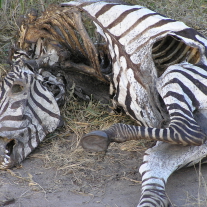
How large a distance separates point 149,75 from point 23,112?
1.03 meters

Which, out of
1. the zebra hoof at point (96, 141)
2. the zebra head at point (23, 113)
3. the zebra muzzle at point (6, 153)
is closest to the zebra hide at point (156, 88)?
the zebra hoof at point (96, 141)

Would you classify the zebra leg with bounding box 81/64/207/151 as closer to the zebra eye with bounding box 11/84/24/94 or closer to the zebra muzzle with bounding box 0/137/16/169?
the zebra muzzle with bounding box 0/137/16/169

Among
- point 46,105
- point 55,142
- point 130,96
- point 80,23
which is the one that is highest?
point 80,23

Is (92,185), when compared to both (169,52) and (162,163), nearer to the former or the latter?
(162,163)

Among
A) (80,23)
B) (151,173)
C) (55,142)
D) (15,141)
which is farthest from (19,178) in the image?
(80,23)

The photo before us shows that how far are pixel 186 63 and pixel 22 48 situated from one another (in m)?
1.74

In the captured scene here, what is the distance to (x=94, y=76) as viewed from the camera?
134 inches

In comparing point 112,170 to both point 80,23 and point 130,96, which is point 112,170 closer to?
point 130,96

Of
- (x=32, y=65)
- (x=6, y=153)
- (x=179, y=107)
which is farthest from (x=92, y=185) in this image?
(x=32, y=65)

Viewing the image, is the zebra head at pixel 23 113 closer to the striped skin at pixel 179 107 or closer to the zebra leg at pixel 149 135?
the zebra leg at pixel 149 135

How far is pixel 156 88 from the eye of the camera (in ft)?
9.21

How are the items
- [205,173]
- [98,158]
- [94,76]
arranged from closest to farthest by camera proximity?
[205,173] → [98,158] → [94,76]

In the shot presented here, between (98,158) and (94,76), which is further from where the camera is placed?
(94,76)

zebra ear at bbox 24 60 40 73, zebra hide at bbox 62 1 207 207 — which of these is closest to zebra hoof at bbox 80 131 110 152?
zebra hide at bbox 62 1 207 207
